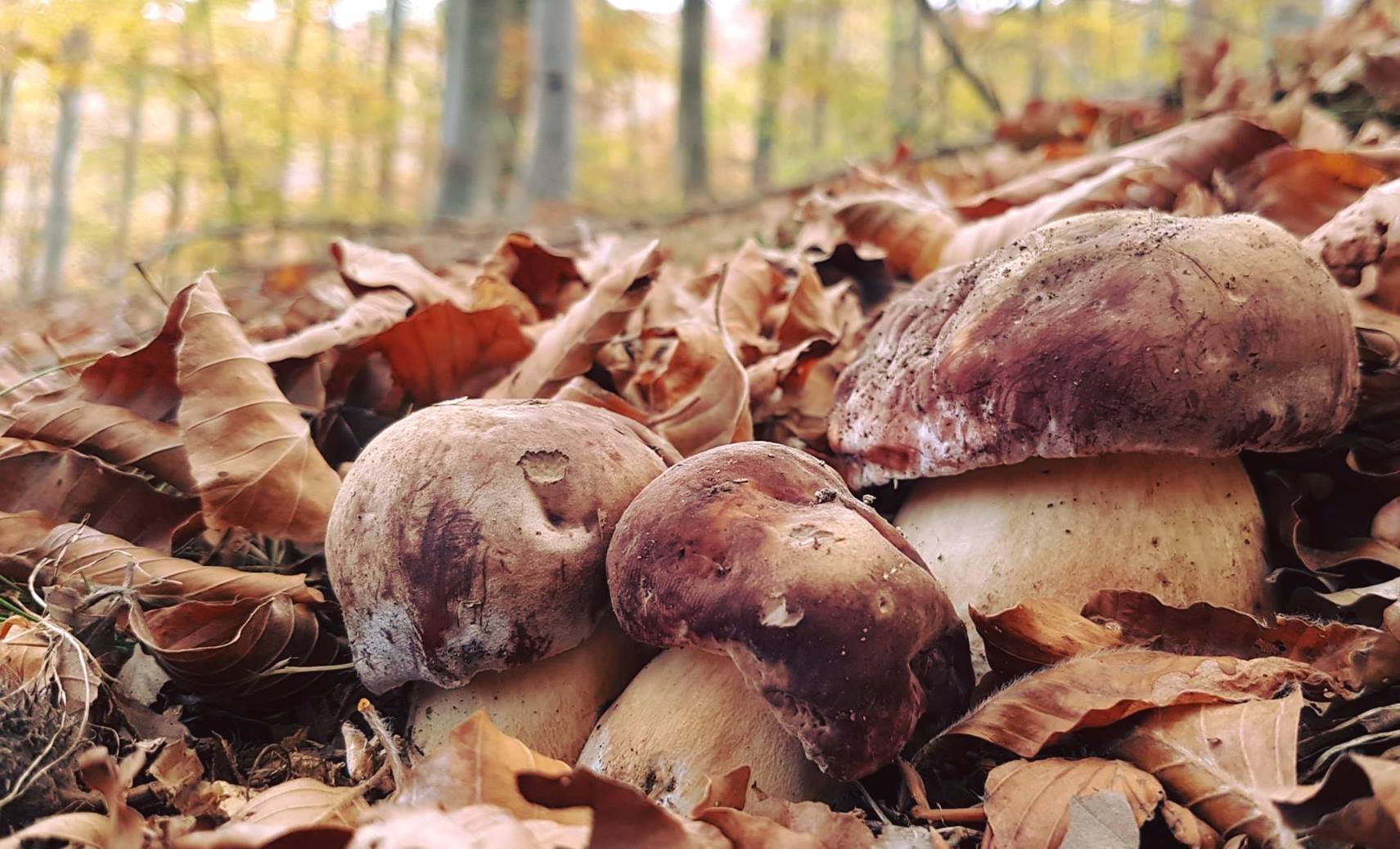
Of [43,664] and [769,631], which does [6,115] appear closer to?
[43,664]

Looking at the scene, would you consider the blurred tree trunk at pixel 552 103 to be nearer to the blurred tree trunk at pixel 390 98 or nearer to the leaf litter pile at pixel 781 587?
the blurred tree trunk at pixel 390 98

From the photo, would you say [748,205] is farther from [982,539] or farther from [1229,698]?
[1229,698]

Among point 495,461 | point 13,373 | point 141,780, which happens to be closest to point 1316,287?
point 495,461

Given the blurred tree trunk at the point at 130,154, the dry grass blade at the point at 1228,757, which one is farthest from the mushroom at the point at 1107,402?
the blurred tree trunk at the point at 130,154

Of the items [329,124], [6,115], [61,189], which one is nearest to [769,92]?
[329,124]

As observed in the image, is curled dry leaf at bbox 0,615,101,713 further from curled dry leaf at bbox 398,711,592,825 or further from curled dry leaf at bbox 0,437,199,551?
curled dry leaf at bbox 398,711,592,825
